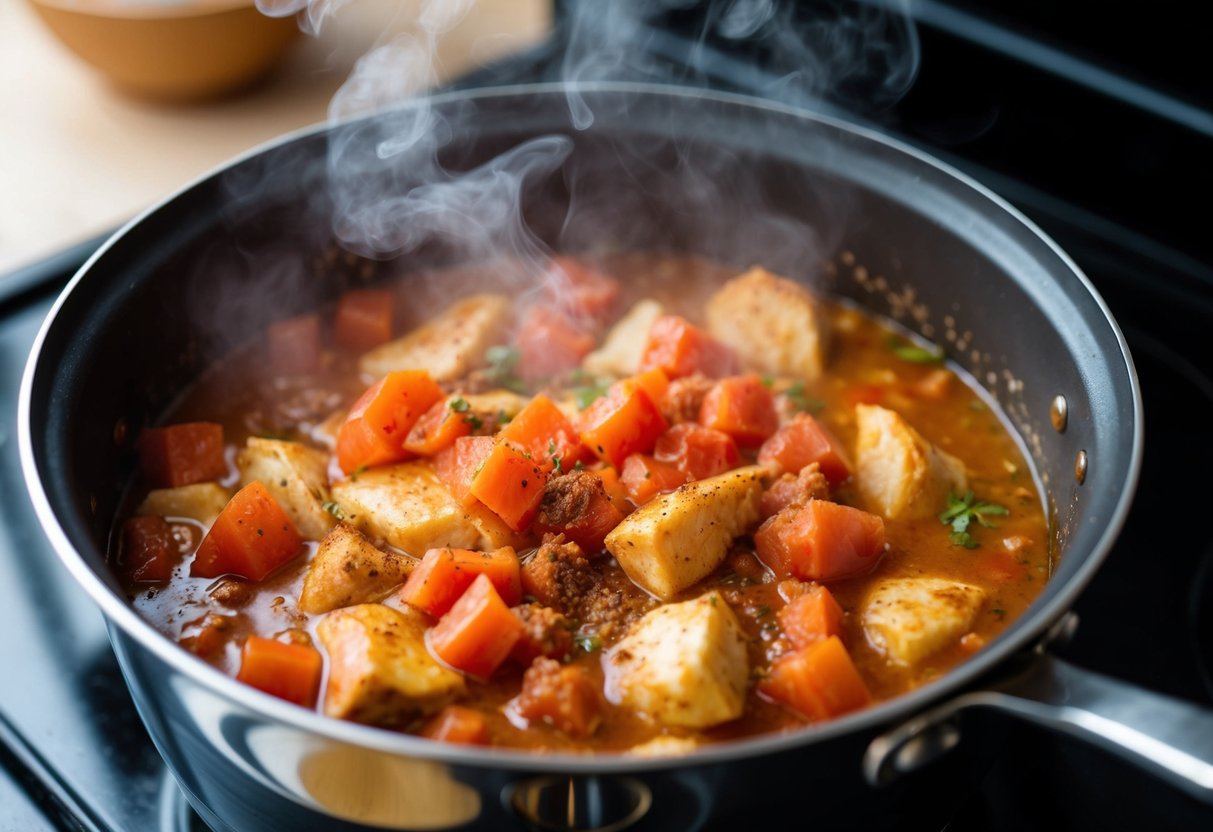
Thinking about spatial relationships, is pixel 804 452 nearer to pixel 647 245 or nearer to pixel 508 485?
pixel 508 485

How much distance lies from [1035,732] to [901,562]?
17.0 inches

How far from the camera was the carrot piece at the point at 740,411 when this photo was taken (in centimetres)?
275

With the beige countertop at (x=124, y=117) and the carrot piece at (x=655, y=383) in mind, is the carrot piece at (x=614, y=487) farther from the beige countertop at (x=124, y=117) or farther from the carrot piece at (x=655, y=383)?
the beige countertop at (x=124, y=117)

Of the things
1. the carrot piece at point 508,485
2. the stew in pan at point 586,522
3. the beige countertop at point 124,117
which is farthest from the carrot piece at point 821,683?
the beige countertop at point 124,117

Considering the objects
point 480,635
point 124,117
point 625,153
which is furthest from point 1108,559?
point 124,117

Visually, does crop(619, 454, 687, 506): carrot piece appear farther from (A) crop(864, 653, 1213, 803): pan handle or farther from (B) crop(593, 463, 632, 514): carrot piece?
(A) crop(864, 653, 1213, 803): pan handle

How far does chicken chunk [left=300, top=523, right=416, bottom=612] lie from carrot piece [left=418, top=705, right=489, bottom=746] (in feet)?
1.20

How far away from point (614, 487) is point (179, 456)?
3.37ft

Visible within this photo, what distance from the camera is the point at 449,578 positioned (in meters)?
2.26

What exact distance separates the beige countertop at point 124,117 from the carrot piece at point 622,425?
1.86 m

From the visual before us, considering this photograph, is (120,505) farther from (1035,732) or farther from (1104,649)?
(1104,649)

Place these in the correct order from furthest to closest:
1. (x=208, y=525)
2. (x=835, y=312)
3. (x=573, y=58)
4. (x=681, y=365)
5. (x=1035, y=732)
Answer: (x=573, y=58) → (x=835, y=312) → (x=681, y=365) → (x=208, y=525) → (x=1035, y=732)

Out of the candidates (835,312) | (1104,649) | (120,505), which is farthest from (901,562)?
(120,505)

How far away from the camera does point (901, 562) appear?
2520 mm
